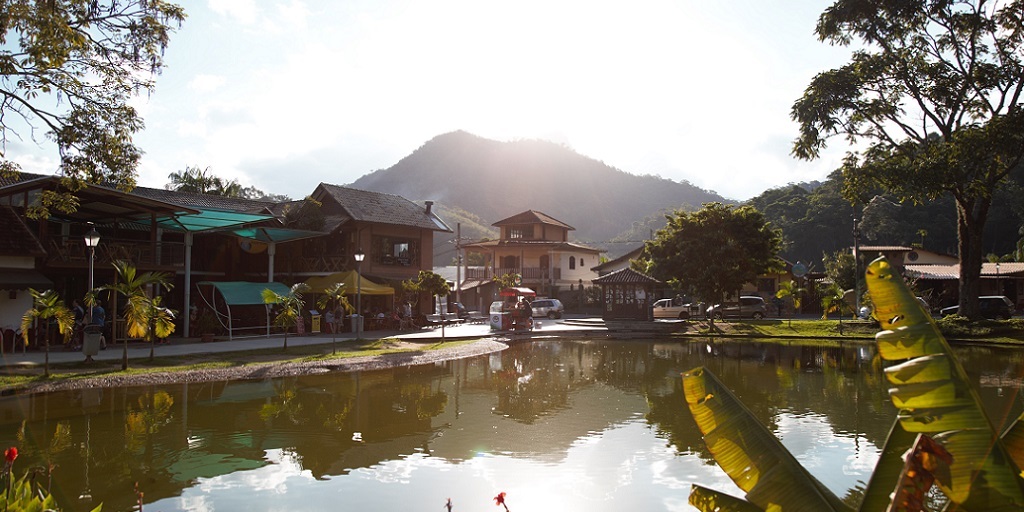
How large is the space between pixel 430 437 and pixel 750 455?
28.2 ft

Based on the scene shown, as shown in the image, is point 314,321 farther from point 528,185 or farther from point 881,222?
point 528,185

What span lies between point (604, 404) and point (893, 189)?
21.1 meters

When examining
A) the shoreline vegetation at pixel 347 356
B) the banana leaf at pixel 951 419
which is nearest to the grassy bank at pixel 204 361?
the shoreline vegetation at pixel 347 356

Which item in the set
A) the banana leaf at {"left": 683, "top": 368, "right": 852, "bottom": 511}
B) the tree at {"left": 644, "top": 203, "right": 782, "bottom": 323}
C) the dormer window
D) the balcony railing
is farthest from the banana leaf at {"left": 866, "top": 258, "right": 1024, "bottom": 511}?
the dormer window

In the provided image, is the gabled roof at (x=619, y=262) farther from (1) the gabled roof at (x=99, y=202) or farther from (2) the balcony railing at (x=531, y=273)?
(1) the gabled roof at (x=99, y=202)

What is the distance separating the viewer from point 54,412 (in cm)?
1261

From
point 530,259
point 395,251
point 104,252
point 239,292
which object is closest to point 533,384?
point 239,292

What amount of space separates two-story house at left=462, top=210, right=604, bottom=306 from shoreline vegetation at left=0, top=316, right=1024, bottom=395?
67.6ft

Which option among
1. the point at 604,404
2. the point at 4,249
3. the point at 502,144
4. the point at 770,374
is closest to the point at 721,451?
the point at 604,404

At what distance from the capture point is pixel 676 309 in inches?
1705

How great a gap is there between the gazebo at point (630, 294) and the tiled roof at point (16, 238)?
90.7ft

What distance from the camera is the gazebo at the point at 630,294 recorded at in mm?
39281

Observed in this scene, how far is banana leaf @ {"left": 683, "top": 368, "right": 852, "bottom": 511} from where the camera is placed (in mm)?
3107

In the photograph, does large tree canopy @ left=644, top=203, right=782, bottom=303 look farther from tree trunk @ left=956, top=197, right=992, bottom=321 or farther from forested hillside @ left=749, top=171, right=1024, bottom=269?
forested hillside @ left=749, top=171, right=1024, bottom=269
